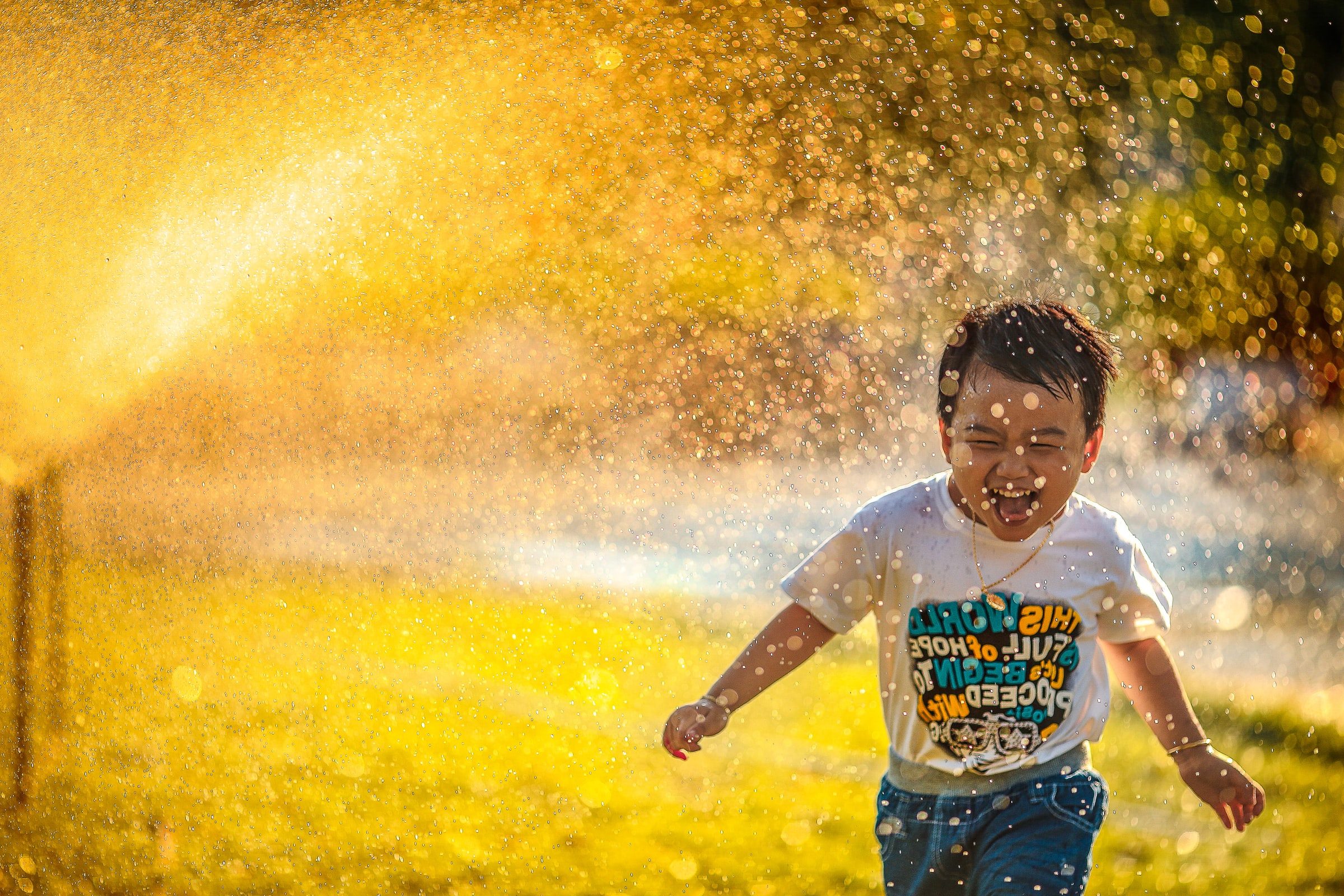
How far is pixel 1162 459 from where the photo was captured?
8.41 m

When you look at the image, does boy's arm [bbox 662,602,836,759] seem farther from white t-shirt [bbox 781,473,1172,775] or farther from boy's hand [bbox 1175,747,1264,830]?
boy's hand [bbox 1175,747,1264,830]

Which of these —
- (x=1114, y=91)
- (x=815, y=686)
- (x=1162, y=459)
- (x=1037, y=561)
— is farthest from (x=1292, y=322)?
(x=1037, y=561)

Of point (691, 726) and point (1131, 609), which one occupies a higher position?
point (1131, 609)

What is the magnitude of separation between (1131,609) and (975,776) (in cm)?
33

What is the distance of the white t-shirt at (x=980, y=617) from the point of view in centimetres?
178

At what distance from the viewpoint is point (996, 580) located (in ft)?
5.90

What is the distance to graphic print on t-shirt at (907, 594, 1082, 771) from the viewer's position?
1.77 metres

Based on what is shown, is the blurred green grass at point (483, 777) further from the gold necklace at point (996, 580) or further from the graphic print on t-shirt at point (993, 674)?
the gold necklace at point (996, 580)

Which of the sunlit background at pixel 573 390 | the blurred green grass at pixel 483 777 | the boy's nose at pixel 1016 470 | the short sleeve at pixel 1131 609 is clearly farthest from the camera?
the sunlit background at pixel 573 390

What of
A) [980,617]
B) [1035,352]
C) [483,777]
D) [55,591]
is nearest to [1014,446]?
[1035,352]

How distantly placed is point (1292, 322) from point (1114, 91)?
6.81ft

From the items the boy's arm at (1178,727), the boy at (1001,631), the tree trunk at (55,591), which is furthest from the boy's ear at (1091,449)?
the tree trunk at (55,591)

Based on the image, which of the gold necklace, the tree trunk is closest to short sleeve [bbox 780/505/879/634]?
the gold necklace

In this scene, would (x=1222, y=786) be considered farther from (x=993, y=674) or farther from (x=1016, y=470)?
(x=1016, y=470)
